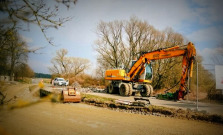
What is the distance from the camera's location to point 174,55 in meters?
12.6

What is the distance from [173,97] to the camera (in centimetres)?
1202

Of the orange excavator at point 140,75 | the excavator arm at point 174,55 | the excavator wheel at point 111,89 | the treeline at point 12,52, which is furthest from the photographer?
the excavator wheel at point 111,89

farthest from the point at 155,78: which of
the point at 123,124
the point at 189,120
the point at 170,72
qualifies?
the point at 123,124

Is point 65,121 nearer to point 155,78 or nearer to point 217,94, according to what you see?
point 217,94

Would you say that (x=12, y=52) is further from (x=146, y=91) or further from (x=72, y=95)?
(x=146, y=91)

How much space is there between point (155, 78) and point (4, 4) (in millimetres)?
22458

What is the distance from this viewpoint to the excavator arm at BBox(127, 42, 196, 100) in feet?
37.2

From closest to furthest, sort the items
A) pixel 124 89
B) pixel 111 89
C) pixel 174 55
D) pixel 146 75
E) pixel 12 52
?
pixel 12 52 < pixel 174 55 < pixel 124 89 < pixel 146 75 < pixel 111 89

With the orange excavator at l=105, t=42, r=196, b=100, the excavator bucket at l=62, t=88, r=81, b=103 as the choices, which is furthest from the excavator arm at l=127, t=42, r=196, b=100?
the excavator bucket at l=62, t=88, r=81, b=103

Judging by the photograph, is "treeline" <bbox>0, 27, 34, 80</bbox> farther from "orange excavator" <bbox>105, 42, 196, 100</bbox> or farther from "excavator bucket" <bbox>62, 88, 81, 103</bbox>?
"orange excavator" <bbox>105, 42, 196, 100</bbox>

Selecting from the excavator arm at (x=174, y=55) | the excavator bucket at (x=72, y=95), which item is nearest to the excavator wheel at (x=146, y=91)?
the excavator arm at (x=174, y=55)

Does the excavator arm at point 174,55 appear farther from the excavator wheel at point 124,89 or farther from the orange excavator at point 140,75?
the excavator wheel at point 124,89

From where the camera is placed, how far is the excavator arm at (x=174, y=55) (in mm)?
11344

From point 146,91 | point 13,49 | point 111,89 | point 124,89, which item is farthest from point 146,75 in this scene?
point 13,49
